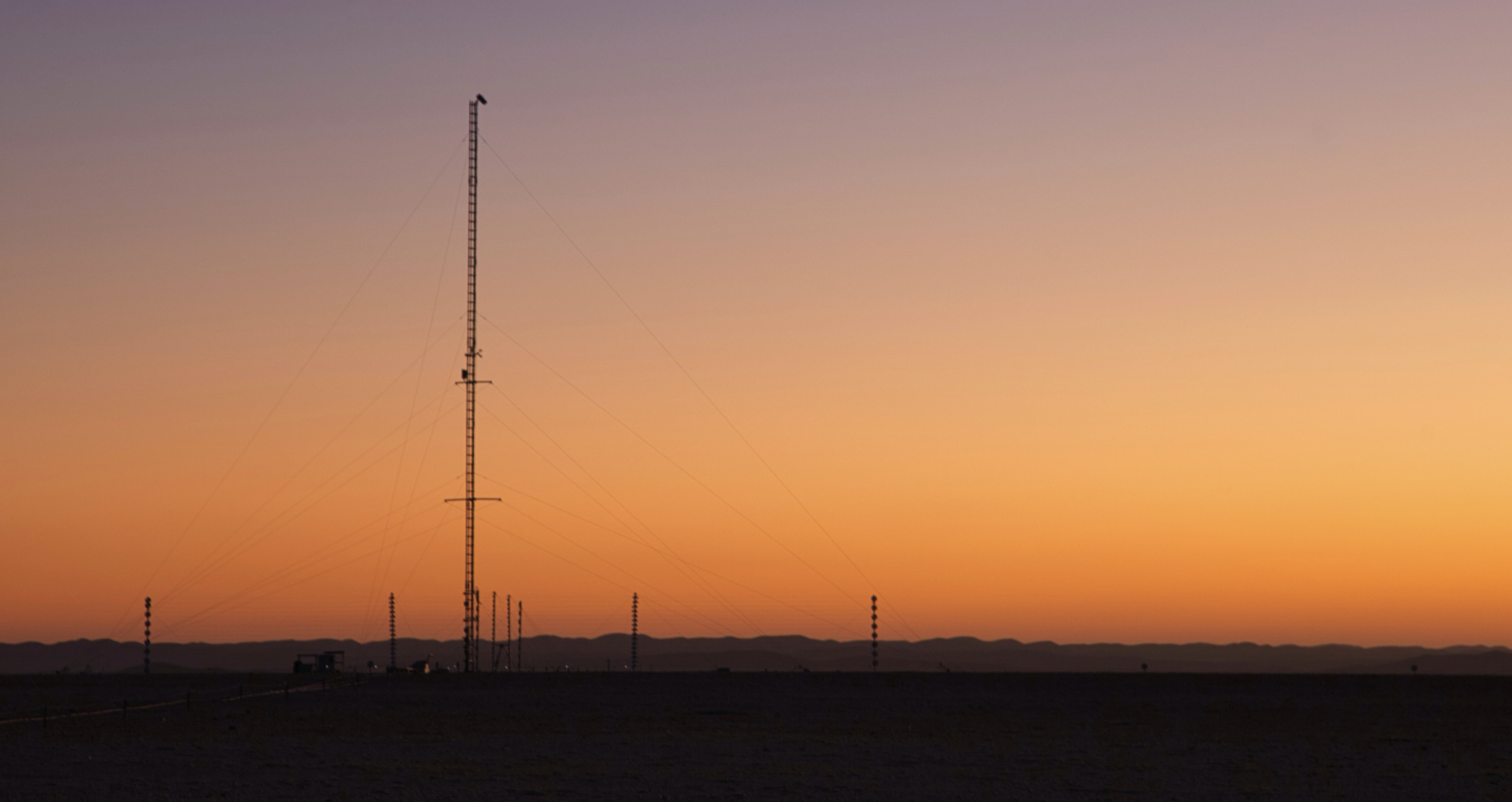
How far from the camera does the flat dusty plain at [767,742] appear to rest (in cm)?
3594

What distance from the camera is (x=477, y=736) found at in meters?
47.0

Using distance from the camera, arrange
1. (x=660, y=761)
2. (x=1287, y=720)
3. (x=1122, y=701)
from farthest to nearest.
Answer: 1. (x=1122, y=701)
2. (x=1287, y=720)
3. (x=660, y=761)

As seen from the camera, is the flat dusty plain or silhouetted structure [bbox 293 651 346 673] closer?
the flat dusty plain

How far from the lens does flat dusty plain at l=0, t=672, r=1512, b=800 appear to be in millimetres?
35938

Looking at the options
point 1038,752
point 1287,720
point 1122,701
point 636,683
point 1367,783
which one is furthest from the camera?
point 636,683

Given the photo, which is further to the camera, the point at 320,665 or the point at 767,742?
the point at 320,665

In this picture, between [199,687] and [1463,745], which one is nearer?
[1463,745]

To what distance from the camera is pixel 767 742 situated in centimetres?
4609

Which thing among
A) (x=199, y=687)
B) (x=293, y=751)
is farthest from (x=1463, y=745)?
(x=199, y=687)

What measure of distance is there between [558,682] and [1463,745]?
4251 centimetres

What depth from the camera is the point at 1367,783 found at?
37469 mm

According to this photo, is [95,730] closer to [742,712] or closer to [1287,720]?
[742,712]

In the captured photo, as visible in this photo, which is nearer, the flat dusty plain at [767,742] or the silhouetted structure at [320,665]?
the flat dusty plain at [767,742]

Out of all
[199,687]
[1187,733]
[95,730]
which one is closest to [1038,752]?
[1187,733]
